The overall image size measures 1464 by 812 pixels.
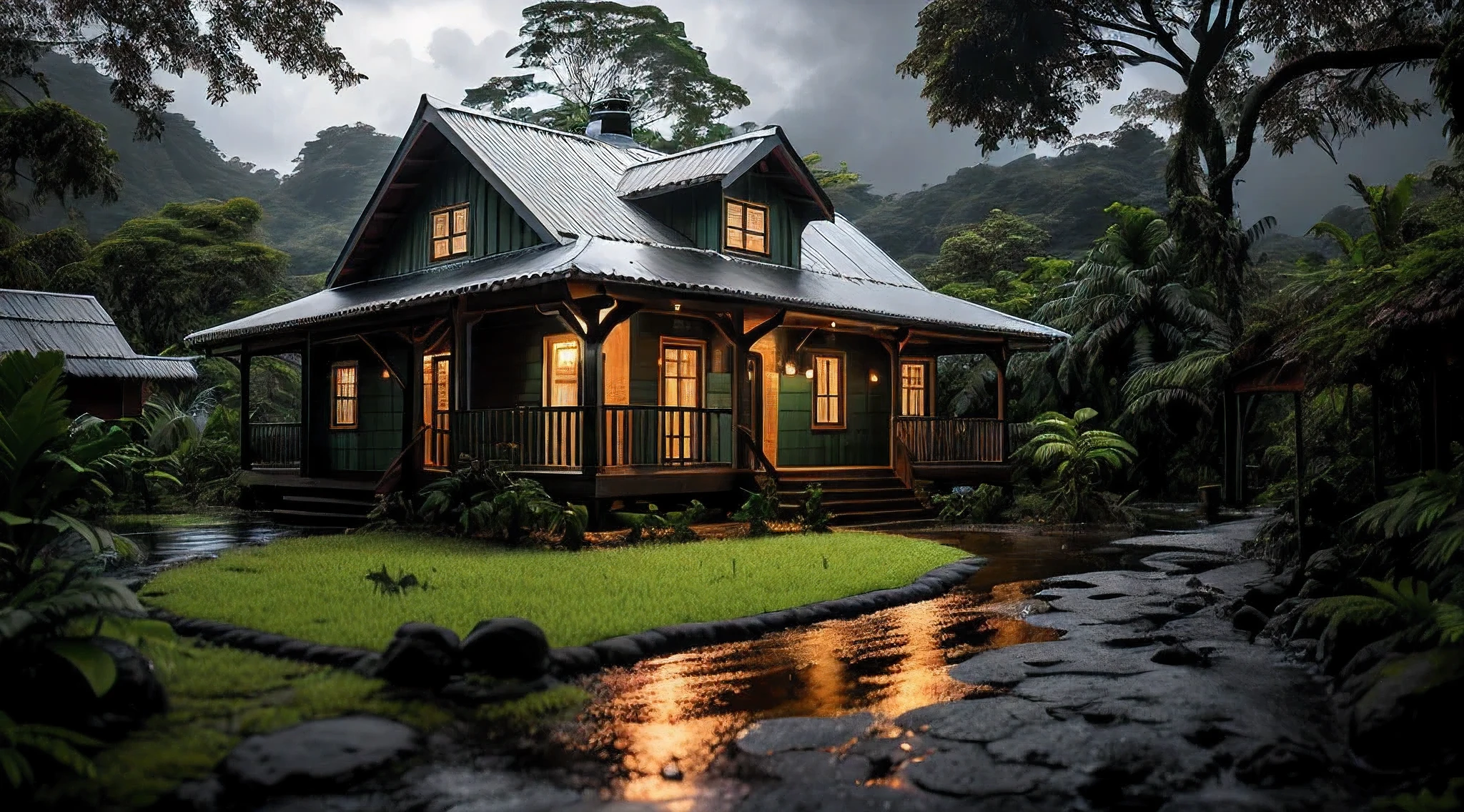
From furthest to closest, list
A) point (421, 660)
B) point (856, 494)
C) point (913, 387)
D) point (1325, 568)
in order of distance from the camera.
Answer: point (913, 387), point (856, 494), point (1325, 568), point (421, 660)

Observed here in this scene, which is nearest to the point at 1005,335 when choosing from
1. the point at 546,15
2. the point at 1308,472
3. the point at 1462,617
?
the point at 1308,472

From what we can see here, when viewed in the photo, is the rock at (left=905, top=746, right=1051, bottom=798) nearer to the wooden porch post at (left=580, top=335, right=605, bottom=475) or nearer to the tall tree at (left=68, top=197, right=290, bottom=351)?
the wooden porch post at (left=580, top=335, right=605, bottom=475)

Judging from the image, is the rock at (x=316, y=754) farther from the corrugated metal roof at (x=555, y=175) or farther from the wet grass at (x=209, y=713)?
the corrugated metal roof at (x=555, y=175)

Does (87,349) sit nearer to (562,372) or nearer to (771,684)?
(562,372)

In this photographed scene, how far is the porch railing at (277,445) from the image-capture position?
67.4 feet

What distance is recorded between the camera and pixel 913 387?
21.6 meters

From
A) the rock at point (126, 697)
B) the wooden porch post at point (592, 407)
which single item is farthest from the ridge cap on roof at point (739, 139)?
the rock at point (126, 697)

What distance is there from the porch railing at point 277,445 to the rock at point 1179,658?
17.6 m

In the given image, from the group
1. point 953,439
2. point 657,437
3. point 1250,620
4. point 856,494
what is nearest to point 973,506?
point 953,439

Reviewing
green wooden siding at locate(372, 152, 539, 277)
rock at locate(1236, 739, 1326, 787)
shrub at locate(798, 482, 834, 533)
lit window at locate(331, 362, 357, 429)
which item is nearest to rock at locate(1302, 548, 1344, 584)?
rock at locate(1236, 739, 1326, 787)

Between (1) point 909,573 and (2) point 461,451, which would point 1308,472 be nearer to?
(1) point 909,573

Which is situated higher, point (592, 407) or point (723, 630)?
point (592, 407)

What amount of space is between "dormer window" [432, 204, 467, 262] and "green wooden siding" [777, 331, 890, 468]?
5819 mm

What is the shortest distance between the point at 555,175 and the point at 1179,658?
14.0m
